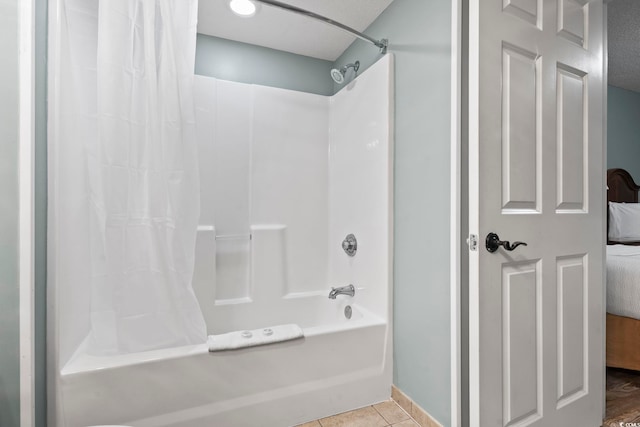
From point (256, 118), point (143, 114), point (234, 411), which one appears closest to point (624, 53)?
point (256, 118)

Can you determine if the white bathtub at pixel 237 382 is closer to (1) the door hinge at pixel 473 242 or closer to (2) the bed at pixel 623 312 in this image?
(1) the door hinge at pixel 473 242

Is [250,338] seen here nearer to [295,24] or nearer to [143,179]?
[143,179]

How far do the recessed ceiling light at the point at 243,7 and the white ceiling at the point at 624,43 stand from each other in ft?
7.98

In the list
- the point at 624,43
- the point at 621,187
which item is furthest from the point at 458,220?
the point at 621,187

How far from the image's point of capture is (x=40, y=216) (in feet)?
3.79

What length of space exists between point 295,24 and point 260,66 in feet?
1.35

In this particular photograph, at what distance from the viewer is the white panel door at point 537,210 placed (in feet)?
3.75

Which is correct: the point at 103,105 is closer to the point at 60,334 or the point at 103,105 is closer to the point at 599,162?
the point at 60,334

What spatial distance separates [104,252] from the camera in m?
1.24

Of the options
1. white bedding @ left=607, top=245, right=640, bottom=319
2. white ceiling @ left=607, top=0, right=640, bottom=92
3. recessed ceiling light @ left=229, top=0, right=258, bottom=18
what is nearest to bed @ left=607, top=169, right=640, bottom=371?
white bedding @ left=607, top=245, right=640, bottom=319

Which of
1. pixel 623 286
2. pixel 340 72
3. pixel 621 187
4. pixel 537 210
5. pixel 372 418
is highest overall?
pixel 340 72

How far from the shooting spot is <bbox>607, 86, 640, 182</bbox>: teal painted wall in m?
3.66

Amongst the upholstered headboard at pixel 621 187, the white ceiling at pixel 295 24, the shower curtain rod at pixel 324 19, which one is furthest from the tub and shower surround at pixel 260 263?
the upholstered headboard at pixel 621 187

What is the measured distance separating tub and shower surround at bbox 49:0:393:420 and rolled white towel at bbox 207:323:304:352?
4 cm
